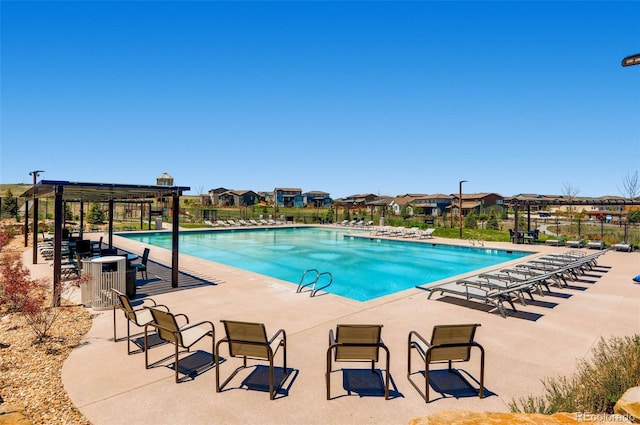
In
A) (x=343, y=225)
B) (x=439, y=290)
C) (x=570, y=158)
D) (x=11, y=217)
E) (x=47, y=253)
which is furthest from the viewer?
(x=570, y=158)

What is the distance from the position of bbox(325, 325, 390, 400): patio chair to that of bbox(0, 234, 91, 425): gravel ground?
2.37m

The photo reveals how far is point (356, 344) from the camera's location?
3.47 metres

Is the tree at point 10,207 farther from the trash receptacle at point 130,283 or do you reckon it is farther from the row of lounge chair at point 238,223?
the trash receptacle at point 130,283

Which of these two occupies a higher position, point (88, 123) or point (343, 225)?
point (88, 123)

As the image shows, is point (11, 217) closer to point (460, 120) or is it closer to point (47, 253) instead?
point (47, 253)

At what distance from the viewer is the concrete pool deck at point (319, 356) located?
10.5 ft

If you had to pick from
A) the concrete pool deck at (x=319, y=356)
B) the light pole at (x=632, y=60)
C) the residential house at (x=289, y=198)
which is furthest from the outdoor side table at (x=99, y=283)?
the residential house at (x=289, y=198)

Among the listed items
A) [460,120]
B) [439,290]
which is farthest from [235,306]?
[460,120]

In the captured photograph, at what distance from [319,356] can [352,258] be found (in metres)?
12.7

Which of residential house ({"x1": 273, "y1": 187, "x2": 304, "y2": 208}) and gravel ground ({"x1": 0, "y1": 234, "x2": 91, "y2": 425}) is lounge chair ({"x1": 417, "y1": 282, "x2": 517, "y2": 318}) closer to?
gravel ground ({"x1": 0, "y1": 234, "x2": 91, "y2": 425})

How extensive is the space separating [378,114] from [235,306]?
28763 millimetres

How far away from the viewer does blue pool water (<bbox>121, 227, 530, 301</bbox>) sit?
485 inches

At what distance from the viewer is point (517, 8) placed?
1314 cm

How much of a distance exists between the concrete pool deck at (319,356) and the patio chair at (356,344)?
35 cm
